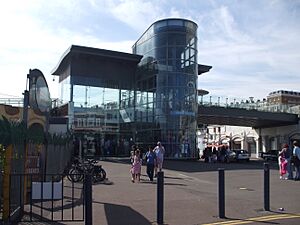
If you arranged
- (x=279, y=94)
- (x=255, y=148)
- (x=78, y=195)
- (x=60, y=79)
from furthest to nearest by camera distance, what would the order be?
(x=279, y=94), (x=255, y=148), (x=60, y=79), (x=78, y=195)

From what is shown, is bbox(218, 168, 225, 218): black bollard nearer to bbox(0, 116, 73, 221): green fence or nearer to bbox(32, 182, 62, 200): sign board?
bbox(32, 182, 62, 200): sign board

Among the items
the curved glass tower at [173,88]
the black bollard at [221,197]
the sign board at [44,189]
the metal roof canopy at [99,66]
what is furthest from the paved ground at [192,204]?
the metal roof canopy at [99,66]

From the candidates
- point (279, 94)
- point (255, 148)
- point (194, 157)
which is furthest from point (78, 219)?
point (279, 94)

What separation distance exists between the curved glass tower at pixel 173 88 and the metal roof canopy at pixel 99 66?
17.5ft

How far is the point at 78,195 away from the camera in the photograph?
46.4 feet

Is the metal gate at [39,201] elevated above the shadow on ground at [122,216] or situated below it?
above

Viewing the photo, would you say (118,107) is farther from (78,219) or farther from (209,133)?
(78,219)

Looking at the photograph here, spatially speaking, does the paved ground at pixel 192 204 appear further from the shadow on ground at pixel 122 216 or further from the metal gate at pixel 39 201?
the metal gate at pixel 39 201

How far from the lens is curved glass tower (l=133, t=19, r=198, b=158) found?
42.9m

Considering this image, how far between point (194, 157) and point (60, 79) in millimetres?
22649

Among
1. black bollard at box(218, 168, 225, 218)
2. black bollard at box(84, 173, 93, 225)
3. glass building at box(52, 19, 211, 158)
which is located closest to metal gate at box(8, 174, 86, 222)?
black bollard at box(84, 173, 93, 225)

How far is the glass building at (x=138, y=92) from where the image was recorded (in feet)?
142

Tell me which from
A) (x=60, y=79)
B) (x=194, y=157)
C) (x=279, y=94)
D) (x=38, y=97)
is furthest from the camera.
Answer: (x=279, y=94)

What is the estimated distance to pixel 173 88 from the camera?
4369 centimetres
